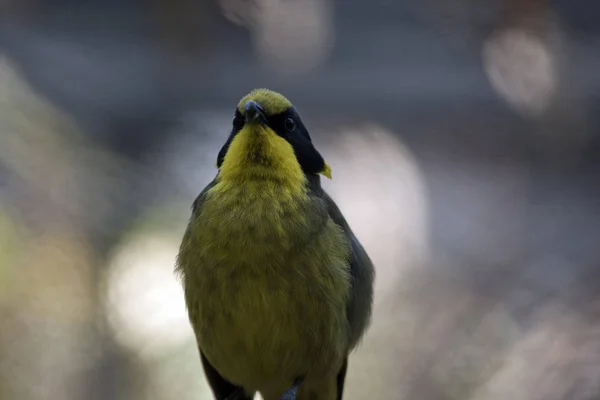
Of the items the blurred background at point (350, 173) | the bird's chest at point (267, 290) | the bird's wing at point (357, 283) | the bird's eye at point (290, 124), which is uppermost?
the blurred background at point (350, 173)

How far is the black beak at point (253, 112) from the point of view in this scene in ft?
3.89

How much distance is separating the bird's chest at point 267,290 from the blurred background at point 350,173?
712 mm

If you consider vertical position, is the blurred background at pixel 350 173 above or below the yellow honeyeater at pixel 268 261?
above

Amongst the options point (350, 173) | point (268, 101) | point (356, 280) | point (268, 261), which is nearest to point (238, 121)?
point (268, 101)

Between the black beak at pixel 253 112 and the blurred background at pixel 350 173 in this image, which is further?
the blurred background at pixel 350 173

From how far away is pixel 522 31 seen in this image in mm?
2434

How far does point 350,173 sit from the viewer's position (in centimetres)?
226

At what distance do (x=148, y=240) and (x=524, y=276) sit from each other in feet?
3.46

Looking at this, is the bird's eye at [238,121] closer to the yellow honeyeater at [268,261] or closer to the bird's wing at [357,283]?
the yellow honeyeater at [268,261]

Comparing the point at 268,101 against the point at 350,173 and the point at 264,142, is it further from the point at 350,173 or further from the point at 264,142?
the point at 350,173

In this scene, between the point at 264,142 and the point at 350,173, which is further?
the point at 350,173

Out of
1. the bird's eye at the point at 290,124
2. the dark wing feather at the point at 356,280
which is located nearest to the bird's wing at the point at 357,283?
the dark wing feather at the point at 356,280

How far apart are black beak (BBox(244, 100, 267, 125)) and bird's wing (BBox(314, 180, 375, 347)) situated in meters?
0.17

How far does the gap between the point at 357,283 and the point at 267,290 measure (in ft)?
0.72
